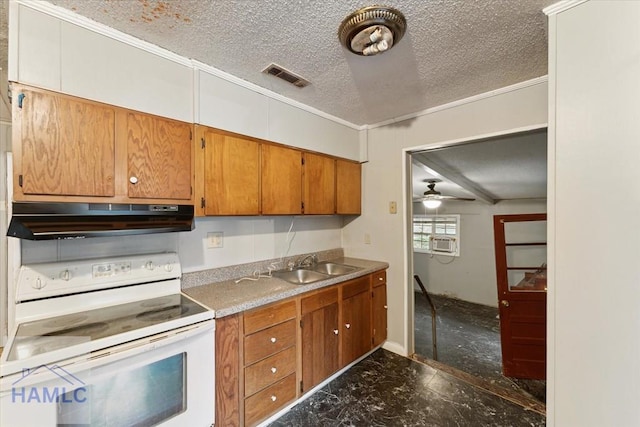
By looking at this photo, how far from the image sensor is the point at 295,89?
2.06 meters

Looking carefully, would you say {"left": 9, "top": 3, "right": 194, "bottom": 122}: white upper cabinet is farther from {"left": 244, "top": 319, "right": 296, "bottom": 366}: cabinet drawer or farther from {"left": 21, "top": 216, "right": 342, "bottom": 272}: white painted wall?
{"left": 244, "top": 319, "right": 296, "bottom": 366}: cabinet drawer

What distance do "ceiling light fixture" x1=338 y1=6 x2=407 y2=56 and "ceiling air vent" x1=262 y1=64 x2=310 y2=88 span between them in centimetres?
51

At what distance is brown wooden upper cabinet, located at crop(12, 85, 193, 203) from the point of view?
1166 millimetres

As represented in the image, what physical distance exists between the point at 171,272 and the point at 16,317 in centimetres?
69

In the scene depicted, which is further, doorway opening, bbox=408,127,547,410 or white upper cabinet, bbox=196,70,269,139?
doorway opening, bbox=408,127,547,410

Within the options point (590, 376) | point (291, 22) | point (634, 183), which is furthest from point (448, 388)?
point (291, 22)

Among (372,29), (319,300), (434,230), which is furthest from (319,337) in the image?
(434,230)

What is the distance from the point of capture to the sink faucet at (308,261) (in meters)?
2.65

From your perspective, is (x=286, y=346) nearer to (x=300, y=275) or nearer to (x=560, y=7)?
(x=300, y=275)

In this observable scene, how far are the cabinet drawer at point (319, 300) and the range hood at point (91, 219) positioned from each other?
1.00 meters

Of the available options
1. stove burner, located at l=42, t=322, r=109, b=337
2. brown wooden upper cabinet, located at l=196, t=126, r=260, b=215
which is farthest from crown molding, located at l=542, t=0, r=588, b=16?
stove burner, located at l=42, t=322, r=109, b=337

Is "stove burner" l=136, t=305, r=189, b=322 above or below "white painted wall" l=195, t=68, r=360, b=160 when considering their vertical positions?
below

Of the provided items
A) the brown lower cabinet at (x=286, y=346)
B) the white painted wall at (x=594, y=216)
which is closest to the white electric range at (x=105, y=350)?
the brown lower cabinet at (x=286, y=346)

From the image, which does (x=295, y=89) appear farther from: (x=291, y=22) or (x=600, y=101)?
(x=600, y=101)
